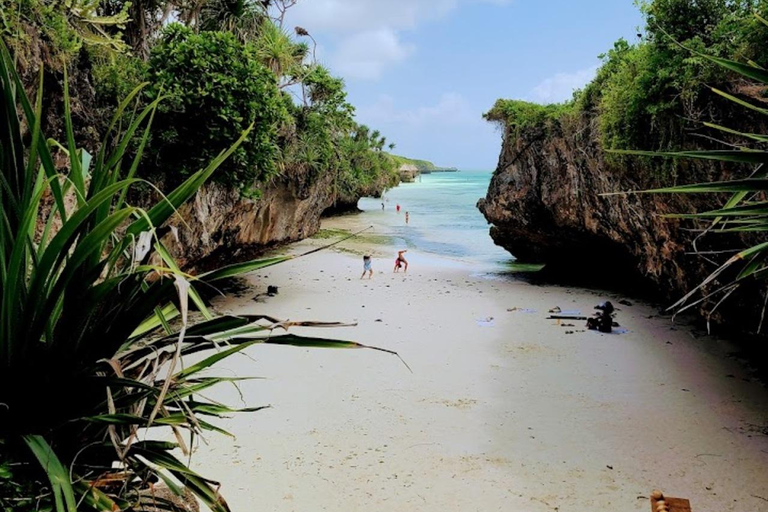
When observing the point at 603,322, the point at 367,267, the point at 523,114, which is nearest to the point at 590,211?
the point at 603,322

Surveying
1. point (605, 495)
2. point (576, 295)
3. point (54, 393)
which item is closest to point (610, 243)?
point (576, 295)

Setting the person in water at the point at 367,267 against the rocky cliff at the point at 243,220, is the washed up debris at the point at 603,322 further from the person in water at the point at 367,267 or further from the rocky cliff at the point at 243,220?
the rocky cliff at the point at 243,220

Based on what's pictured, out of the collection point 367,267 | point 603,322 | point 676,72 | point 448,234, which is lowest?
point 603,322

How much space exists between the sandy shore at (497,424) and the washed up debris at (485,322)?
0.07 meters

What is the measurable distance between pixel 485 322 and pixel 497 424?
4935 mm

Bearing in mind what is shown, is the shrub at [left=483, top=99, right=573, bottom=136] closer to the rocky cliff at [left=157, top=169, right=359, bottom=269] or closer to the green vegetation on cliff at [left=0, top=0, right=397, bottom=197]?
the green vegetation on cliff at [left=0, top=0, right=397, bottom=197]

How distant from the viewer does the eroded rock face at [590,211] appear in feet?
27.3

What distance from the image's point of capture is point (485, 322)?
10.9m

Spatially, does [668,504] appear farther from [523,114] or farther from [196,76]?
[523,114]

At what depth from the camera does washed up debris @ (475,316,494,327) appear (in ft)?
34.9

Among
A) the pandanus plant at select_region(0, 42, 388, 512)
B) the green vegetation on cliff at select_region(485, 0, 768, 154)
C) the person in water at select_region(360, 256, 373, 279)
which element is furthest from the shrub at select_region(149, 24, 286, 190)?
the person in water at select_region(360, 256, 373, 279)

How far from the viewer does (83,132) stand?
21.0ft

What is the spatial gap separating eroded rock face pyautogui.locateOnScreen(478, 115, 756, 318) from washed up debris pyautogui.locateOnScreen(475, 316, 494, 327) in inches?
144

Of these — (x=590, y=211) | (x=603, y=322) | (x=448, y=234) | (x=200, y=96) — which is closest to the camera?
(x=200, y=96)
